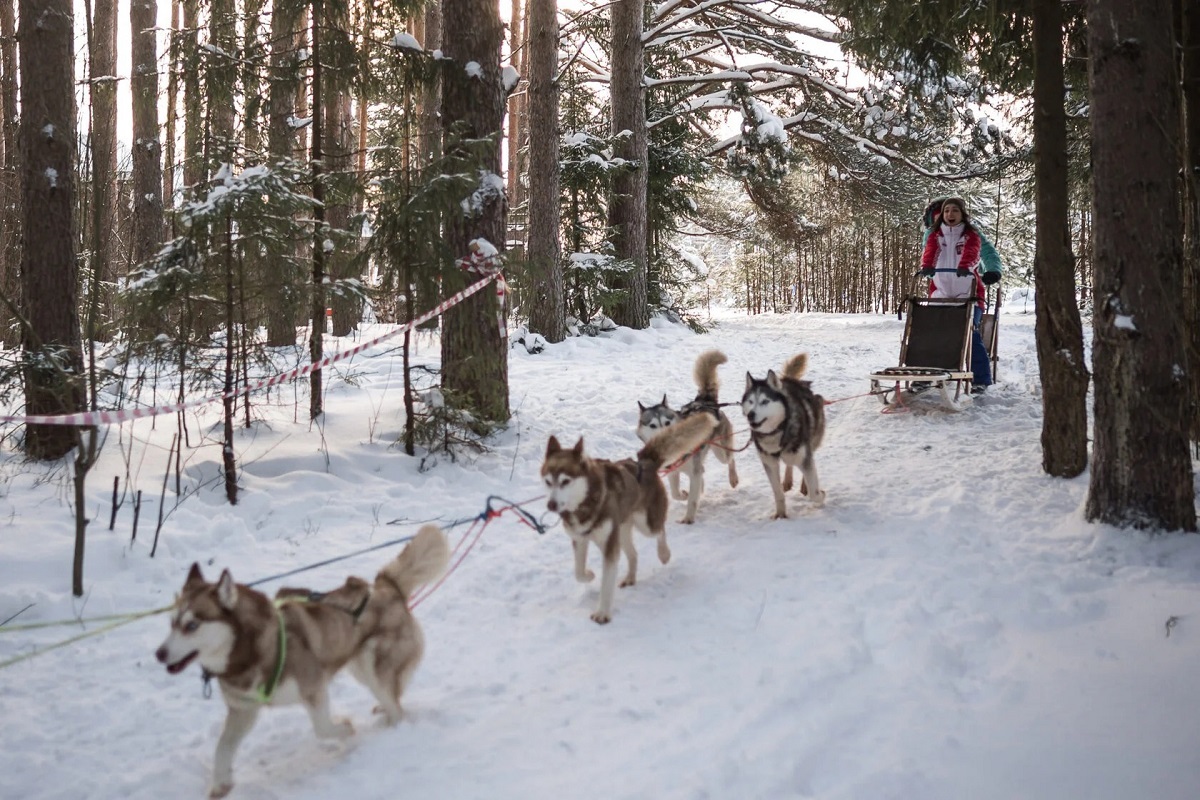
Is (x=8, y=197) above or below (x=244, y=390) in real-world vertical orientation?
above

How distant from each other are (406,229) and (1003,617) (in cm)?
537

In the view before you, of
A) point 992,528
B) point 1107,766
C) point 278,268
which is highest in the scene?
point 278,268

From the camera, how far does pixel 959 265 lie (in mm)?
9969

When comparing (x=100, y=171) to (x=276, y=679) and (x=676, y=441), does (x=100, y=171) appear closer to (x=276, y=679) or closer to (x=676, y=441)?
(x=276, y=679)

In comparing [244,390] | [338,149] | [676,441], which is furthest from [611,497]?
[338,149]

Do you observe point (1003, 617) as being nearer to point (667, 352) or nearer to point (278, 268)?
point (278, 268)

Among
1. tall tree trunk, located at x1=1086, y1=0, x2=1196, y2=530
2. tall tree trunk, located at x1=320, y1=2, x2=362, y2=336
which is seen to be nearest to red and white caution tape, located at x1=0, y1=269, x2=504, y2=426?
tall tree trunk, located at x1=320, y1=2, x2=362, y2=336

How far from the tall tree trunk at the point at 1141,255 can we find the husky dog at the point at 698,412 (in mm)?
2781

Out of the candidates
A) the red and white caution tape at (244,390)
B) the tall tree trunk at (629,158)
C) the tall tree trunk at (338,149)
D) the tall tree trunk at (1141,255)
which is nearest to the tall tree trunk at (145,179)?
the tall tree trunk at (338,149)

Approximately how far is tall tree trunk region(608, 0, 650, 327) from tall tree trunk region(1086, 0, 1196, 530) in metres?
11.1

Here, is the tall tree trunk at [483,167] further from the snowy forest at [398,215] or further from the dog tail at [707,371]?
the dog tail at [707,371]

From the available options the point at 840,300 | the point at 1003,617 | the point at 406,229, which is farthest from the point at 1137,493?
the point at 840,300

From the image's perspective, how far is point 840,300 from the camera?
1389 inches

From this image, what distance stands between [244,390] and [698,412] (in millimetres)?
3282
